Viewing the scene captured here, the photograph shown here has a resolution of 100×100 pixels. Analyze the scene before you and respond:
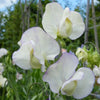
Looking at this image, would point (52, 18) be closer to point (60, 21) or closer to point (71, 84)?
point (60, 21)

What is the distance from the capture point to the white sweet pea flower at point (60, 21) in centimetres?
38

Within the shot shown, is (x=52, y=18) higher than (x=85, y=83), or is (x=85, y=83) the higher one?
(x=52, y=18)

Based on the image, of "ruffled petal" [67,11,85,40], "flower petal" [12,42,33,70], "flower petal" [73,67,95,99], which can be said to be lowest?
"flower petal" [73,67,95,99]

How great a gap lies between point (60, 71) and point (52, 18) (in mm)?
97

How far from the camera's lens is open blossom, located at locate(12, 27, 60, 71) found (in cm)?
36

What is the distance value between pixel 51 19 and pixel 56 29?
0.07ft

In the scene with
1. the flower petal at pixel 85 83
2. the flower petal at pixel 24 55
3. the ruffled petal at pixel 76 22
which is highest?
the ruffled petal at pixel 76 22

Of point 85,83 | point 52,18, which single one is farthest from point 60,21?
point 85,83

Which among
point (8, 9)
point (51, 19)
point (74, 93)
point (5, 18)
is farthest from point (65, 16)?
point (8, 9)

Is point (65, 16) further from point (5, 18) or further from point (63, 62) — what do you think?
point (5, 18)

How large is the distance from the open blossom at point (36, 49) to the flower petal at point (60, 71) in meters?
0.02

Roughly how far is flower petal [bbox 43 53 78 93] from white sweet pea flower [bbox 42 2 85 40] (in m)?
0.06

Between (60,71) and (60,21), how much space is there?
0.10m

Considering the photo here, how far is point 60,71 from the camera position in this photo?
0.36 m
